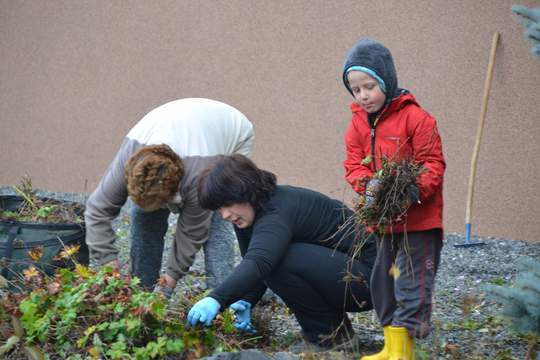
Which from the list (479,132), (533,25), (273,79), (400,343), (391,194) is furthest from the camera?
(273,79)

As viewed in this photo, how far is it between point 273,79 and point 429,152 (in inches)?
141

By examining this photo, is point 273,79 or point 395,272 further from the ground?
point 273,79

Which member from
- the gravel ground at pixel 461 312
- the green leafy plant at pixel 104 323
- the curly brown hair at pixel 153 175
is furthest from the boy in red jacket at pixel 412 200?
the curly brown hair at pixel 153 175

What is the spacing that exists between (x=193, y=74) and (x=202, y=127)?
3225mm

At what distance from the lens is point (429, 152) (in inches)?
127

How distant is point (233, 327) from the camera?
3451 mm

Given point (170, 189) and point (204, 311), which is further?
point (170, 189)

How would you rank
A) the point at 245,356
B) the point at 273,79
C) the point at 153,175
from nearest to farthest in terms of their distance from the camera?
the point at 245,356
the point at 153,175
the point at 273,79

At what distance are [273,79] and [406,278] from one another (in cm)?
372

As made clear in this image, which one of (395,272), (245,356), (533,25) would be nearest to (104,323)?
(245,356)

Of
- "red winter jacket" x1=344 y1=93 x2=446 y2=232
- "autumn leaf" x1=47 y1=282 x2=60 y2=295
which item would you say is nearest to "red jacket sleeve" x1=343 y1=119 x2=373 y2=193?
"red winter jacket" x1=344 y1=93 x2=446 y2=232

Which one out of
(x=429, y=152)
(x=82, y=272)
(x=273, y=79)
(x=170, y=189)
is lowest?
(x=82, y=272)

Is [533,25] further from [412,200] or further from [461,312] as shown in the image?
[461,312]

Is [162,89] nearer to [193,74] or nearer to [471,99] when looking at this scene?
[193,74]
